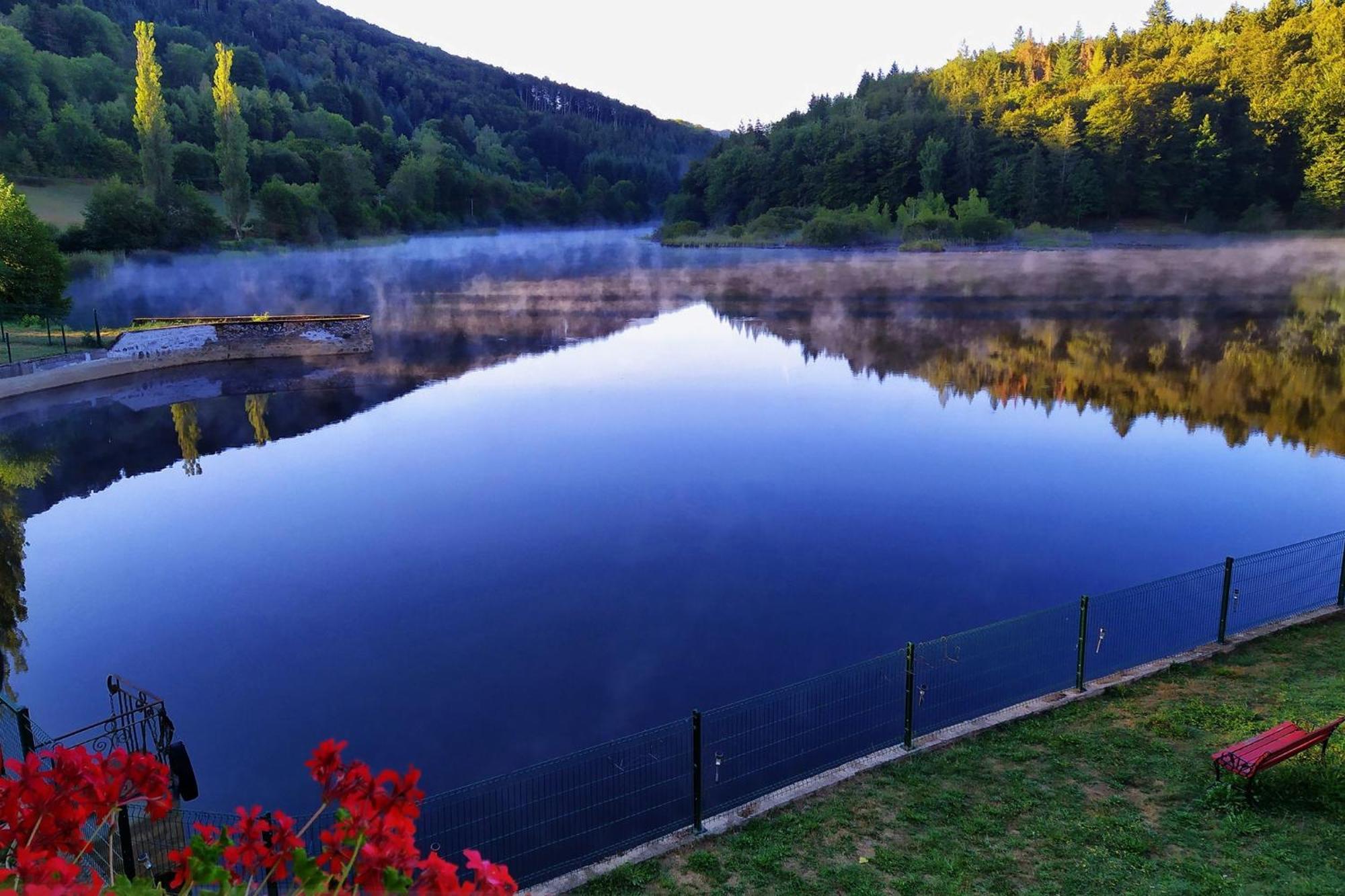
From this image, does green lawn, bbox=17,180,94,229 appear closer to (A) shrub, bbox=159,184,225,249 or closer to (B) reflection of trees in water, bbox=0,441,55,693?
(A) shrub, bbox=159,184,225,249

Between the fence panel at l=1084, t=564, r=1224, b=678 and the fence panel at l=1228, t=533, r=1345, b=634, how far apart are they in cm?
29

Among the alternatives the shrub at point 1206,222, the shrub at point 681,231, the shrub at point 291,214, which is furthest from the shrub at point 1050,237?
the shrub at point 291,214

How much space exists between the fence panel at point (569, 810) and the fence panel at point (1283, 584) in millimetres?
7037

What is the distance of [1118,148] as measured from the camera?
3553 inches

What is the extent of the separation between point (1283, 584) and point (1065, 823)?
7425mm

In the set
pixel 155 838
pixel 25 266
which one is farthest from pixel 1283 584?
pixel 25 266

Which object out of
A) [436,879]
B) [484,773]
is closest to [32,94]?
[484,773]

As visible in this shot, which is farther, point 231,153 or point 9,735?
point 231,153

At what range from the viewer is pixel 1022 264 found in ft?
237

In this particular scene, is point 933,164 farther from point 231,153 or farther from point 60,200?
point 60,200

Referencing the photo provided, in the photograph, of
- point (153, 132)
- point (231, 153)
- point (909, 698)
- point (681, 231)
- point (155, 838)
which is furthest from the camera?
point (681, 231)

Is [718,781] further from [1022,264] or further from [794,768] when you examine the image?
[1022,264]

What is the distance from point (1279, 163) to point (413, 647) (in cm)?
10049

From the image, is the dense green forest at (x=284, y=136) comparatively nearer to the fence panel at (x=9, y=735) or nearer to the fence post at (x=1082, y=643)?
the fence panel at (x=9, y=735)
